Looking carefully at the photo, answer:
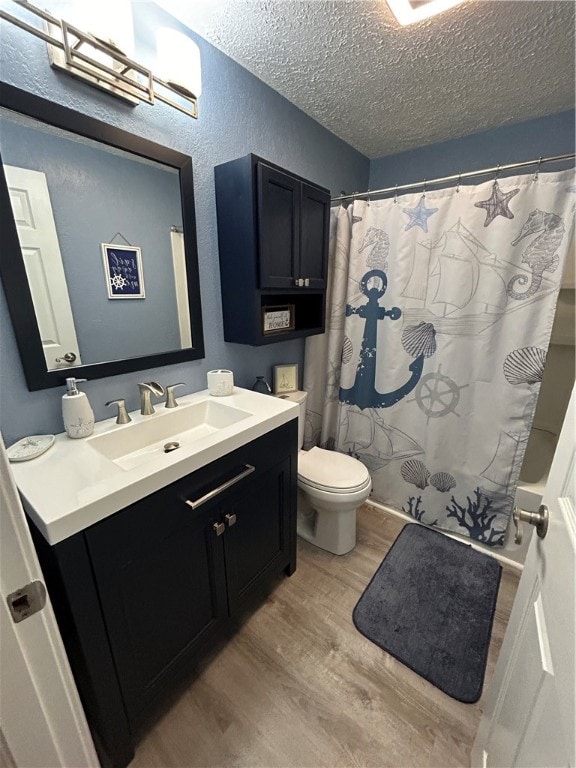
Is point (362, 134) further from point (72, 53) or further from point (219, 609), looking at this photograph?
point (219, 609)

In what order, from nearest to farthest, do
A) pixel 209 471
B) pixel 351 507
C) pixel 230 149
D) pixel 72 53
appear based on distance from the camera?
pixel 72 53 → pixel 209 471 → pixel 230 149 → pixel 351 507

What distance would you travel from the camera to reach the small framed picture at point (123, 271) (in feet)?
3.77

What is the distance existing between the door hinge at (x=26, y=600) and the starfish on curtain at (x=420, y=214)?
1.95 m

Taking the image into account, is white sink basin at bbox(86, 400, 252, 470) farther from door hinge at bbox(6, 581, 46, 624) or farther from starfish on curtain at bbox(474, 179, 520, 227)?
starfish on curtain at bbox(474, 179, 520, 227)

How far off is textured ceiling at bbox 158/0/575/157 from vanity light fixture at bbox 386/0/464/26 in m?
0.05

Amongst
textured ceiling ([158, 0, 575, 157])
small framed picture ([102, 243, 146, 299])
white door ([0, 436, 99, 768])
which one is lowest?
white door ([0, 436, 99, 768])

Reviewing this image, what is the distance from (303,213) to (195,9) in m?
0.77

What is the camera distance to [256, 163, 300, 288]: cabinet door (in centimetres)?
132

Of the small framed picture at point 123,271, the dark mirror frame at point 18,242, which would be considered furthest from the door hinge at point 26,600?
the small framed picture at point 123,271

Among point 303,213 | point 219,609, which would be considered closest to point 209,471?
point 219,609

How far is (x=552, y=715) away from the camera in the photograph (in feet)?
1.60

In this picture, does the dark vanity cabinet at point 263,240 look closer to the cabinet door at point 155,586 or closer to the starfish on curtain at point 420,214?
the starfish on curtain at point 420,214

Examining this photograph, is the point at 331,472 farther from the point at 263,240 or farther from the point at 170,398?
the point at 263,240

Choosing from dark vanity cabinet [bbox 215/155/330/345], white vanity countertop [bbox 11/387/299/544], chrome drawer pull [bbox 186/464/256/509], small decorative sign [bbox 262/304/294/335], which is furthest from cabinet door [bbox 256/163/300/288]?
chrome drawer pull [bbox 186/464/256/509]
